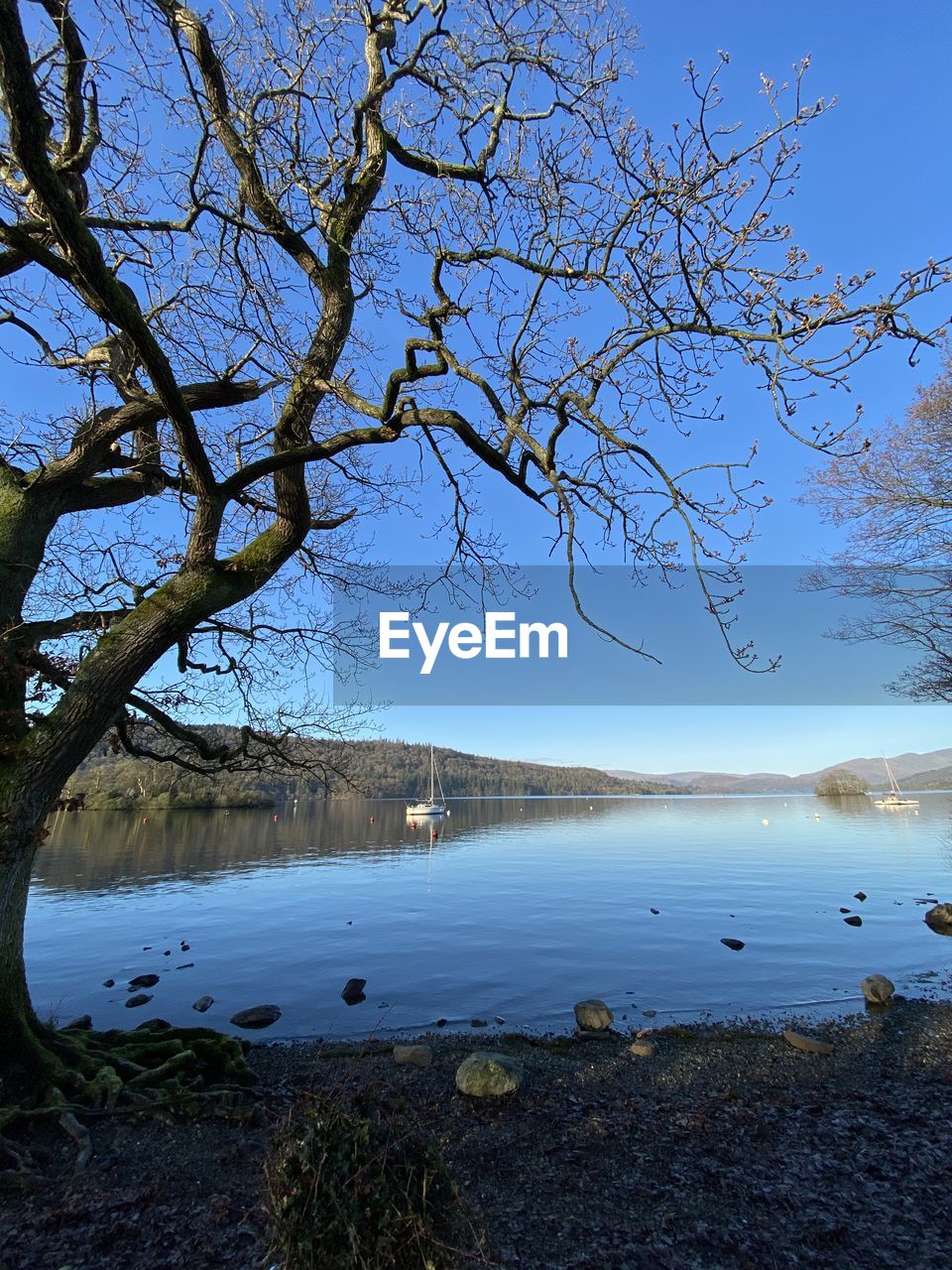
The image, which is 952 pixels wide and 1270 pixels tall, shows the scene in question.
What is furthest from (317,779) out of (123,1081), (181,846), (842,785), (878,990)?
(842,785)

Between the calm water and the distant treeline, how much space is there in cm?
390

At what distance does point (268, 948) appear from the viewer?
53.7ft

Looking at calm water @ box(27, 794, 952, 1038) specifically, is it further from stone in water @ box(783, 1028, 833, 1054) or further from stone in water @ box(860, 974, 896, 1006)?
stone in water @ box(783, 1028, 833, 1054)

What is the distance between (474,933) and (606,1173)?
13.7 m

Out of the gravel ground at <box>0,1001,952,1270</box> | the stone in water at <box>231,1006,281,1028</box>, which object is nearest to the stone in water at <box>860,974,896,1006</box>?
the gravel ground at <box>0,1001,952,1270</box>

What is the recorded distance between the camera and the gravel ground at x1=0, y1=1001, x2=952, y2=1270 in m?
3.90

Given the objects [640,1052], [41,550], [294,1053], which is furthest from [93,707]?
[640,1052]

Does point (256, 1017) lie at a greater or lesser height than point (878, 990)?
lesser

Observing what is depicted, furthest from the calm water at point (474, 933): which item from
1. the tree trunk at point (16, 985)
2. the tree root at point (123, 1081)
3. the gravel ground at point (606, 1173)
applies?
the tree trunk at point (16, 985)

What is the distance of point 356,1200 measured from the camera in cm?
246

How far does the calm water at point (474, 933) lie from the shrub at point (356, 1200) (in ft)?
28.8

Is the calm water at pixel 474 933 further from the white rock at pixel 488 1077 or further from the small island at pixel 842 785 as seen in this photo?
the small island at pixel 842 785

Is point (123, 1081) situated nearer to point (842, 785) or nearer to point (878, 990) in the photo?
point (878, 990)

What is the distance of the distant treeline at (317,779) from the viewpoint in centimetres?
855
